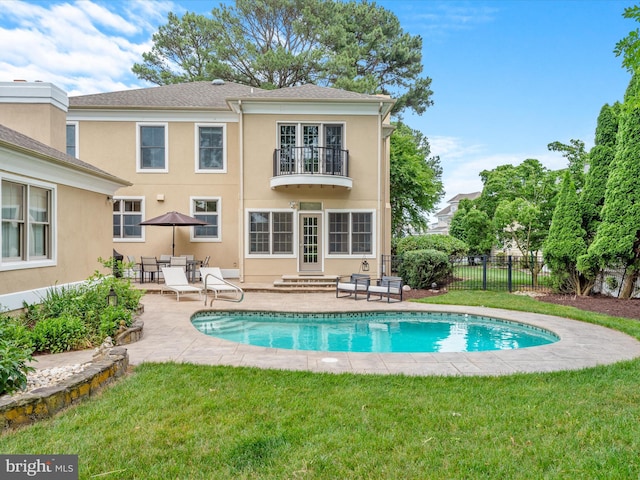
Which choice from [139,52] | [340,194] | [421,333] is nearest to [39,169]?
[421,333]

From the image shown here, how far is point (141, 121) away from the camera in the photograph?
1598 cm

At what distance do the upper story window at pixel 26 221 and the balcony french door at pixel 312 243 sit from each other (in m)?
8.81

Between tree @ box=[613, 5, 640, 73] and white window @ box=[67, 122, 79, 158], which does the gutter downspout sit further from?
tree @ box=[613, 5, 640, 73]

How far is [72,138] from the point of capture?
1589 centimetres

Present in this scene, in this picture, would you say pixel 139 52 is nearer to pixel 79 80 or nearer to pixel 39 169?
pixel 79 80

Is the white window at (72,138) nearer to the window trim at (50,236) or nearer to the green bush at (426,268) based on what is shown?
the window trim at (50,236)

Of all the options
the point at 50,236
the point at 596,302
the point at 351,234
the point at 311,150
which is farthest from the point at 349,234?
the point at 50,236

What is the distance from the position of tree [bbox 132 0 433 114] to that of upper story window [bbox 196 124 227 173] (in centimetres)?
1034

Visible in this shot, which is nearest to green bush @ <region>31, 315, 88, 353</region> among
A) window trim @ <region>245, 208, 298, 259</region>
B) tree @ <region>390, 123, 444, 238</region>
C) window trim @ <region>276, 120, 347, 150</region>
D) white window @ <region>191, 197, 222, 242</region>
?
window trim @ <region>245, 208, 298, 259</region>

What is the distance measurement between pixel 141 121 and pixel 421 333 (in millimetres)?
13376

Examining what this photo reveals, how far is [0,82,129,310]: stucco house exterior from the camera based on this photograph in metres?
7.00

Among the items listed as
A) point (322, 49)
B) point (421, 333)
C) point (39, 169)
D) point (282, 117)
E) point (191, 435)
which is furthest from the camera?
point (322, 49)

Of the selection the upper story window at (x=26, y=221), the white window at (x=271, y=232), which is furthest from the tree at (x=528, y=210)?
the upper story window at (x=26, y=221)

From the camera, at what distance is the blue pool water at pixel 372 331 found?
8.16 m
